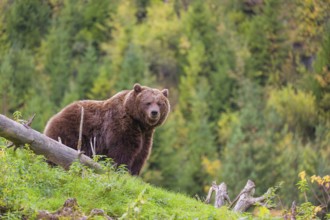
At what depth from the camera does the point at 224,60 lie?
7356 centimetres

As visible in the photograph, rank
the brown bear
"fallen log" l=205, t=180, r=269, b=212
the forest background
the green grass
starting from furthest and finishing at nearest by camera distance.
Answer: the forest background < the brown bear < "fallen log" l=205, t=180, r=269, b=212 < the green grass

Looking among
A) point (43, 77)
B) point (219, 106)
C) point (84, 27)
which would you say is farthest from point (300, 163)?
point (84, 27)

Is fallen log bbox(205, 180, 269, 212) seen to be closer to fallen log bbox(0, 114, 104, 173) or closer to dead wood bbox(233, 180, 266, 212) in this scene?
dead wood bbox(233, 180, 266, 212)

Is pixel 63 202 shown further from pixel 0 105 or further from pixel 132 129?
pixel 0 105

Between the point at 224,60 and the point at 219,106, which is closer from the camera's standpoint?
the point at 219,106

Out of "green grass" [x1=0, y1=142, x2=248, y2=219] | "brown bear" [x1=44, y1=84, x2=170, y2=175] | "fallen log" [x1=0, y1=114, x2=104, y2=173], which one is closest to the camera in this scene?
"green grass" [x1=0, y1=142, x2=248, y2=219]

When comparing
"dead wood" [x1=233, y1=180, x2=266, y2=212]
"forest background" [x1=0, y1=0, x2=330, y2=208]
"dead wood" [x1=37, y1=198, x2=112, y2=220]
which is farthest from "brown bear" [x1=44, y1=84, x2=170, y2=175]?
"forest background" [x1=0, y1=0, x2=330, y2=208]

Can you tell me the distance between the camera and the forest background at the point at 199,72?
53.5m

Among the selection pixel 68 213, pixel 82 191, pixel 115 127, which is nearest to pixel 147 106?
pixel 115 127

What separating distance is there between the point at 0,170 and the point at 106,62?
63093mm

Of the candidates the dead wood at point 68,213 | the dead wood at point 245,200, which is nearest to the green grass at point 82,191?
the dead wood at point 68,213

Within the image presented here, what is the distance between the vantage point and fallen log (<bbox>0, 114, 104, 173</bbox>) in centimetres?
1020

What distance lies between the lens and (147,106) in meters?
13.9

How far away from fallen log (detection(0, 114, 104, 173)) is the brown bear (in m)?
2.02
